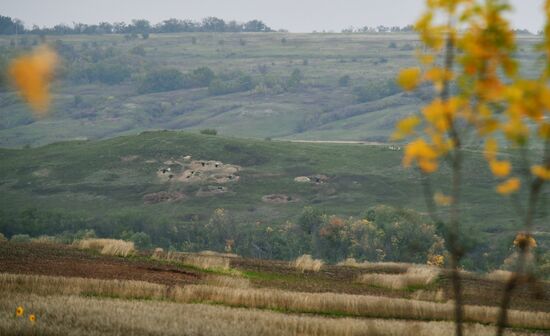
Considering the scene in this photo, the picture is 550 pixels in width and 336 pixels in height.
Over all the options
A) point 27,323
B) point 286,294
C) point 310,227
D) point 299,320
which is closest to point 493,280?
point 286,294

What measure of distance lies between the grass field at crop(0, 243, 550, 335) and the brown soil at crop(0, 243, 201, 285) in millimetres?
43

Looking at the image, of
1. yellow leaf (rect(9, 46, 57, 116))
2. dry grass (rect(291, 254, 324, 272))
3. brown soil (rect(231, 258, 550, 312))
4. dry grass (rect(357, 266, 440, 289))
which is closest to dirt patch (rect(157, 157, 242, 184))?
dry grass (rect(291, 254, 324, 272))

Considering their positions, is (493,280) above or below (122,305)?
below

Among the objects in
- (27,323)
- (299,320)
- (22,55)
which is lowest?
(299,320)

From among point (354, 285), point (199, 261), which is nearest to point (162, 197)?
point (199, 261)

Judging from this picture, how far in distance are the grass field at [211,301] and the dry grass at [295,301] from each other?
0.10ft

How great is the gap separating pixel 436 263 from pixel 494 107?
79.8 metres

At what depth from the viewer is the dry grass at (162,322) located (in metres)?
17.5

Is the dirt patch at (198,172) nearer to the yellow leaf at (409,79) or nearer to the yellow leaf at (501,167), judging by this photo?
the yellow leaf at (409,79)

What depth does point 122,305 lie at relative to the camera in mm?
21562

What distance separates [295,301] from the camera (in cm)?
2650

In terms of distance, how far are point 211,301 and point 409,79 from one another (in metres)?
16.3

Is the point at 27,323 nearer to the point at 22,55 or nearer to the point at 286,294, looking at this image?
the point at 22,55

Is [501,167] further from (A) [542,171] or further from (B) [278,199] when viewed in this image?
(B) [278,199]
